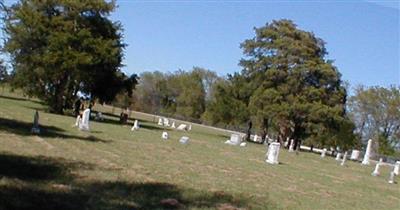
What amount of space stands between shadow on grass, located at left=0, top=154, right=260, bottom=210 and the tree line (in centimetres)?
2939

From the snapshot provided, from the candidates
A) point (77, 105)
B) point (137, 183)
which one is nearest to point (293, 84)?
point (77, 105)

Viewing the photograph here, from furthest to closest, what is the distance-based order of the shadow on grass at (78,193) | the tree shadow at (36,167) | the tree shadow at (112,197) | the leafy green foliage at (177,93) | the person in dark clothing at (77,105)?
1. the leafy green foliage at (177,93)
2. the person in dark clothing at (77,105)
3. the tree shadow at (36,167)
4. the shadow on grass at (78,193)
5. the tree shadow at (112,197)

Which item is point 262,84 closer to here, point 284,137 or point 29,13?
point 284,137

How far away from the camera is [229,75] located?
64688 millimetres

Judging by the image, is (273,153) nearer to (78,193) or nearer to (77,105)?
(78,193)

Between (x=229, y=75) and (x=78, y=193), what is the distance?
5449 cm

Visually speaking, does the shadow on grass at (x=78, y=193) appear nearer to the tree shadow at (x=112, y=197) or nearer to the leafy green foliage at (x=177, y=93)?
the tree shadow at (x=112, y=197)

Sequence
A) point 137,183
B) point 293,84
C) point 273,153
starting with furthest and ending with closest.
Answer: point 293,84 → point 273,153 → point 137,183

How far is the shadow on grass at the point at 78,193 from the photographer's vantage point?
9.68 meters

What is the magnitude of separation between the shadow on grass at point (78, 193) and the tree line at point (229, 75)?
29.4 metres

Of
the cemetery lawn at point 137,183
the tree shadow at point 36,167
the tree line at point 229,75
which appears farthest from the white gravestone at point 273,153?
the tree line at point 229,75

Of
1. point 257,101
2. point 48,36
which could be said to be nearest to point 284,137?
point 257,101

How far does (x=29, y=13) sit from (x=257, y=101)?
76.0 feet

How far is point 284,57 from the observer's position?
56812 mm
